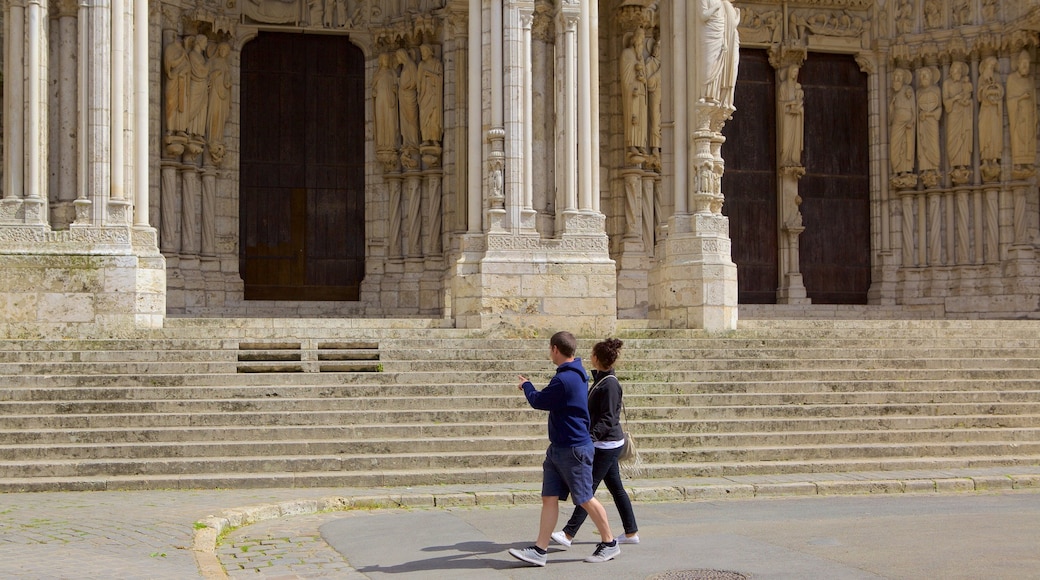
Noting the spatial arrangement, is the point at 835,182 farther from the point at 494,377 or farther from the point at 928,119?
the point at 494,377

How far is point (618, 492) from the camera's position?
27.7 ft

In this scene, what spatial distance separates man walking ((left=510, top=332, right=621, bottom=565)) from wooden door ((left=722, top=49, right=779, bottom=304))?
16660 mm

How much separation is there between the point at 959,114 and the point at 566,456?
18358 mm

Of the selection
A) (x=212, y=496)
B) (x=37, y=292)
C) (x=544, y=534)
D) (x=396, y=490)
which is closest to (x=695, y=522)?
(x=544, y=534)

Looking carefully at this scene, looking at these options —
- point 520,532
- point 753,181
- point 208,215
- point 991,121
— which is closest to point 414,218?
point 208,215

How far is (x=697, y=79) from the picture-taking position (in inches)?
731

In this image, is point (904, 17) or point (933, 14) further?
point (904, 17)

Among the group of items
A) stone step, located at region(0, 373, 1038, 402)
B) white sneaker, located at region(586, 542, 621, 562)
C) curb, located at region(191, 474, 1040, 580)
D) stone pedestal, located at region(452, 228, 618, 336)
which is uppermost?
stone pedestal, located at region(452, 228, 618, 336)

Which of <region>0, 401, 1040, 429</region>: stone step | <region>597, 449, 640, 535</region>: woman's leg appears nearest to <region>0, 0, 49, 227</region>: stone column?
<region>0, 401, 1040, 429</region>: stone step

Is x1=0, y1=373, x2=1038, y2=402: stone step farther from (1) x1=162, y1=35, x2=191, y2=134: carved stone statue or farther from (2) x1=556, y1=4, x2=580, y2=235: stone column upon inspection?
(1) x1=162, y1=35, x2=191, y2=134: carved stone statue

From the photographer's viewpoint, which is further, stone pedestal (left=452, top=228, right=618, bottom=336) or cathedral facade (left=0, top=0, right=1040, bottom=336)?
stone pedestal (left=452, top=228, right=618, bottom=336)

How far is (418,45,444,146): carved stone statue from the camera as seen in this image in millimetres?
21969

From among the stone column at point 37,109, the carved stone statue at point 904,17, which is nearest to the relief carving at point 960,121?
the carved stone statue at point 904,17

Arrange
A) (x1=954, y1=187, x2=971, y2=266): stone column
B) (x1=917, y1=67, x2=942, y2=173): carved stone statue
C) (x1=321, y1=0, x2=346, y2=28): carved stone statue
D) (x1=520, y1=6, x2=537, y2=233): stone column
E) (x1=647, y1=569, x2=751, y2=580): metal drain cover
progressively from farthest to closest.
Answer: (x1=917, y1=67, x2=942, y2=173): carved stone statue < (x1=954, y1=187, x2=971, y2=266): stone column < (x1=321, y1=0, x2=346, y2=28): carved stone statue < (x1=520, y1=6, x2=537, y2=233): stone column < (x1=647, y1=569, x2=751, y2=580): metal drain cover
